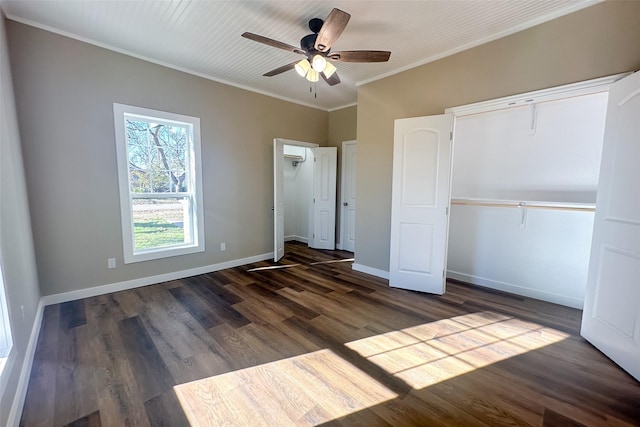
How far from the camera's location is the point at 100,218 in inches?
122

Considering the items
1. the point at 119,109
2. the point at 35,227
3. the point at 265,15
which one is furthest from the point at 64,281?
the point at 265,15

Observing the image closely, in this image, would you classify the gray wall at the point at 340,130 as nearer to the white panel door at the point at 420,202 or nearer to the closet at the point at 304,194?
the closet at the point at 304,194

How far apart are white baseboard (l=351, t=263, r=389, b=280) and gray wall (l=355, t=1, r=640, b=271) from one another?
0.08m

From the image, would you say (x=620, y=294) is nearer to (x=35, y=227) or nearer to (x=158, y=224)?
(x=158, y=224)

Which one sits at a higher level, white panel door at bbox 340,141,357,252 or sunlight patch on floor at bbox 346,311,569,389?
white panel door at bbox 340,141,357,252

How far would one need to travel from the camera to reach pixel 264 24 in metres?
2.56

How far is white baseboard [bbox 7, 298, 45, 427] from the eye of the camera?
4.67ft

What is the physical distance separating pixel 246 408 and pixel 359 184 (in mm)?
3169

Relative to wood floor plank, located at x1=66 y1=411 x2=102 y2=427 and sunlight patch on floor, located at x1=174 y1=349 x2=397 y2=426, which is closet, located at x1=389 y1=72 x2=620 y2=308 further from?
wood floor plank, located at x1=66 y1=411 x2=102 y2=427

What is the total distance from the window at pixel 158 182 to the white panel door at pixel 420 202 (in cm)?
280

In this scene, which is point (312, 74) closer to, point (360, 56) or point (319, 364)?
point (360, 56)

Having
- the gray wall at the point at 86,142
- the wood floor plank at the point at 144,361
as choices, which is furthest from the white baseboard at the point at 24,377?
the gray wall at the point at 86,142

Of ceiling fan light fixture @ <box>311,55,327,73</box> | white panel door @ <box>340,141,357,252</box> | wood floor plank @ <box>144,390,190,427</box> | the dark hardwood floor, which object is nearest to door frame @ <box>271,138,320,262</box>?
white panel door @ <box>340,141,357,252</box>

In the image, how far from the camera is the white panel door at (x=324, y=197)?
538cm
